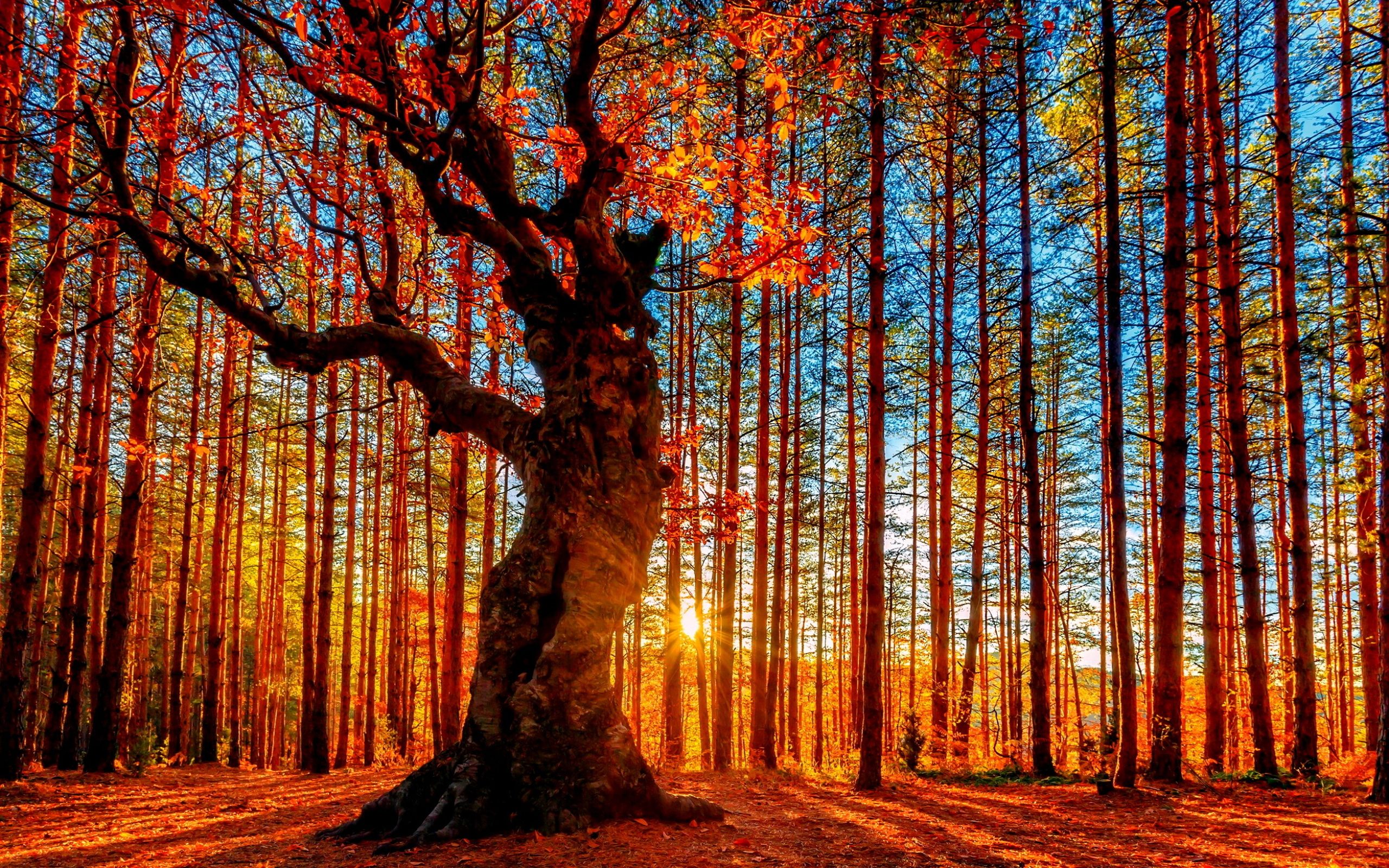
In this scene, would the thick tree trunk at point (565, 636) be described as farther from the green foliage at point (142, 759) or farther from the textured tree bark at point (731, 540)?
the green foliage at point (142, 759)

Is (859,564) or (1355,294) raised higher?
(1355,294)

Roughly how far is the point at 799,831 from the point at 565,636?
86.6 inches

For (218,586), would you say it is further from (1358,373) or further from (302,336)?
(1358,373)

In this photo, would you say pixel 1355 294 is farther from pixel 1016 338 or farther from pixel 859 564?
pixel 859 564

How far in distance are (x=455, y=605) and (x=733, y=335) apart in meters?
5.49

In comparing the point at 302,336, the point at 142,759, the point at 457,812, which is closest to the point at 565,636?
the point at 457,812

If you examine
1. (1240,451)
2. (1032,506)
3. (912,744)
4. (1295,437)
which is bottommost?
(912,744)

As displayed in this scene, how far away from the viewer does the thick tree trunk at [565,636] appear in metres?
4.54

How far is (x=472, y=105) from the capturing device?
4371 mm

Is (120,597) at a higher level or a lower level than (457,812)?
higher

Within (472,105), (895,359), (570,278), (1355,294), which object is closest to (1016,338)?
(895,359)

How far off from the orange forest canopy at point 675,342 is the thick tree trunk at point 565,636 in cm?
3

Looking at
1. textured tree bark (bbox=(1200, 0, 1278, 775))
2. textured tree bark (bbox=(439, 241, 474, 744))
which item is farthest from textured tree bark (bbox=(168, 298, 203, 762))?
textured tree bark (bbox=(1200, 0, 1278, 775))

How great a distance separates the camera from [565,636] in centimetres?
489
